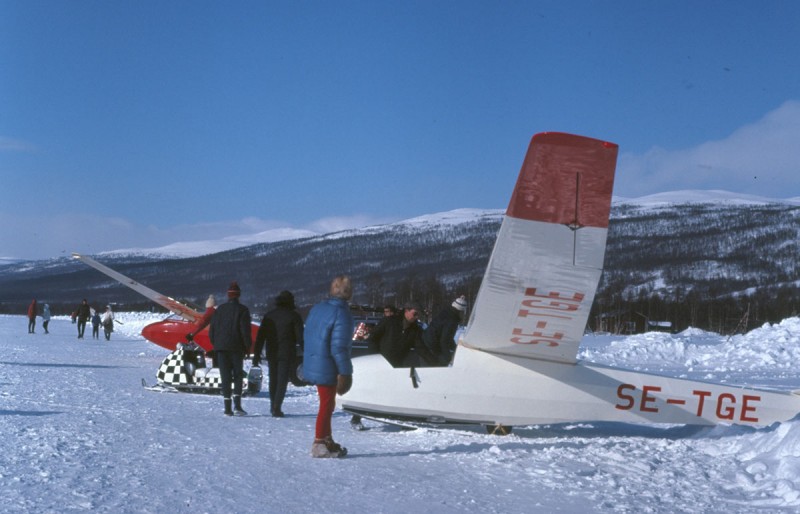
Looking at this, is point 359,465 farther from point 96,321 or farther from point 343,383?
point 96,321

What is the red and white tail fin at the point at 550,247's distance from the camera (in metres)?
5.23

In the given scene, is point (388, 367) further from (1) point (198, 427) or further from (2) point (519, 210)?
(2) point (519, 210)

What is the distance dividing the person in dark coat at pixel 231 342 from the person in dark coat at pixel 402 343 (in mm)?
1693

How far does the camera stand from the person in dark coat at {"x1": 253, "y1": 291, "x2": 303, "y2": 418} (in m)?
9.54

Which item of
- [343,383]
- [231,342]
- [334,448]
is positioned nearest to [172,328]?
[231,342]

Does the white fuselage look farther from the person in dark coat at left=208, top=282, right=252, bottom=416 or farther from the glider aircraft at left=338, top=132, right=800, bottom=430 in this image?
the person in dark coat at left=208, top=282, right=252, bottom=416

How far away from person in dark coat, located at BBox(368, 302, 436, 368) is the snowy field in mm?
845

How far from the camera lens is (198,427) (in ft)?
27.3

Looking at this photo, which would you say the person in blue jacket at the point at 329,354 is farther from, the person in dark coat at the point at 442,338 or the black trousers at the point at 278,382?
the black trousers at the point at 278,382

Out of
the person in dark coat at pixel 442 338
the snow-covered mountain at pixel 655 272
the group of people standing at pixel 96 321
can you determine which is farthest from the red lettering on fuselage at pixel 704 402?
the snow-covered mountain at pixel 655 272

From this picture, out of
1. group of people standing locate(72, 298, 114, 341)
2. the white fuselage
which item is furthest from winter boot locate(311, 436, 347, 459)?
Result: group of people standing locate(72, 298, 114, 341)

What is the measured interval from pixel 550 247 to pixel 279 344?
4.75m

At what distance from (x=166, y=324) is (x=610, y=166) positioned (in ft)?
51.0

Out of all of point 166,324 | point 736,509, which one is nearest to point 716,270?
point 166,324
